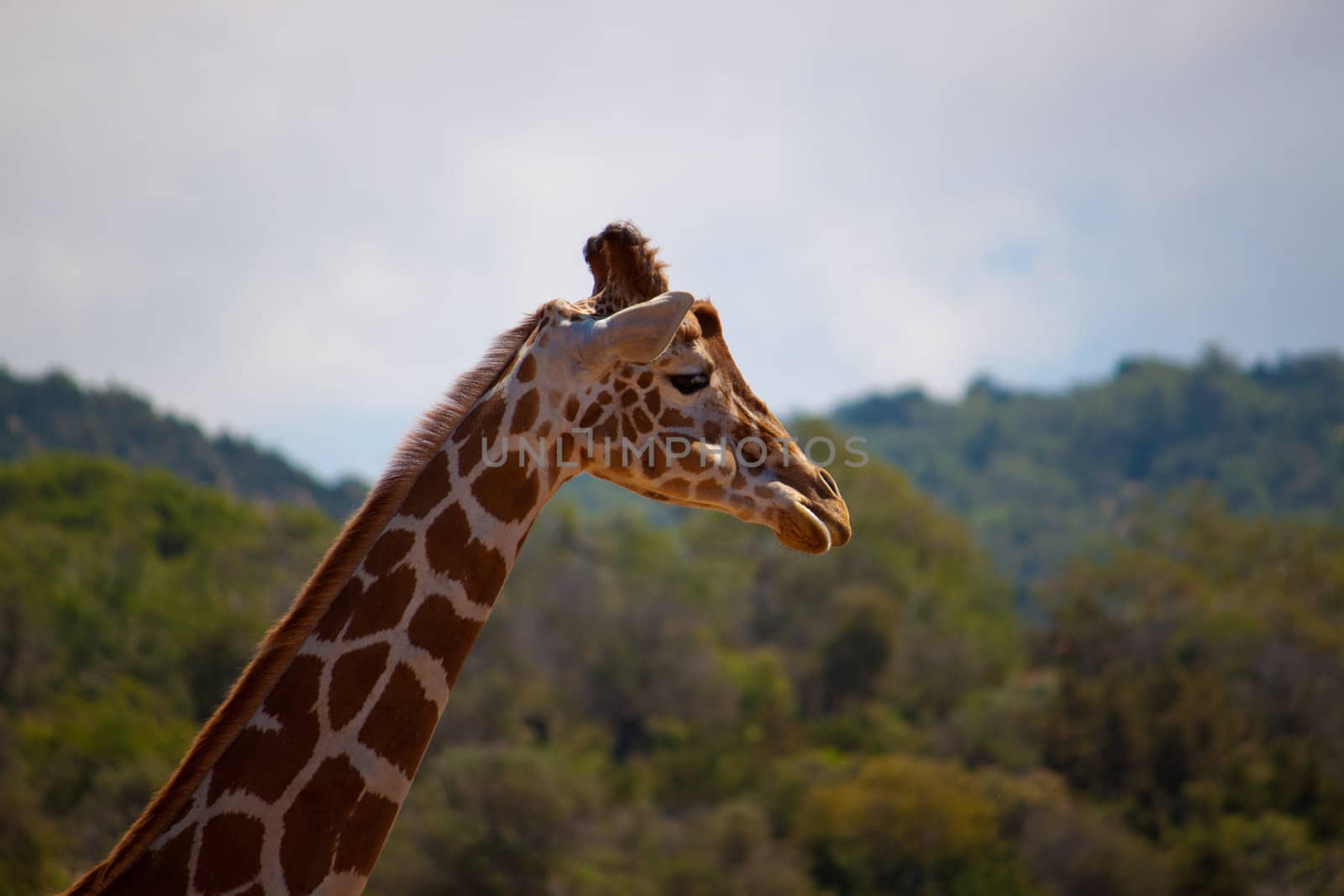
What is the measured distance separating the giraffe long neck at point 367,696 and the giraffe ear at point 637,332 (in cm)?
25

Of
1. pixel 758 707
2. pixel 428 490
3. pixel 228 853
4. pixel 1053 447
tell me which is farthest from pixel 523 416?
pixel 1053 447

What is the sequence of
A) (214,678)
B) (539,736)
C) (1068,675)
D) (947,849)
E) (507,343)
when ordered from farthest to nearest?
1. (539,736)
2. (1068,675)
3. (214,678)
4. (947,849)
5. (507,343)

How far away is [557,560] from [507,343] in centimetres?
5121

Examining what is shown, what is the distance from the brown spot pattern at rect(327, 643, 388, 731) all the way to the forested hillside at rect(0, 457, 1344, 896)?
22.3m

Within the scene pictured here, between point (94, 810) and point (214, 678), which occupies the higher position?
point (214, 678)

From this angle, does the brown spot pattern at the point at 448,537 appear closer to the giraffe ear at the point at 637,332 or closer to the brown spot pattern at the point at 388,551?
the brown spot pattern at the point at 388,551

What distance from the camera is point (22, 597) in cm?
3825

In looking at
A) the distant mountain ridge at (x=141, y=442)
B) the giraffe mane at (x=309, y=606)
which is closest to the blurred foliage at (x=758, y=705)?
the distant mountain ridge at (x=141, y=442)

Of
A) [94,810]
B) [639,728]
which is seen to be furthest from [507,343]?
[639,728]

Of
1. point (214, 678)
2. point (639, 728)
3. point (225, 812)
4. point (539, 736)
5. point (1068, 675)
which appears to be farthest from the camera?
point (639, 728)

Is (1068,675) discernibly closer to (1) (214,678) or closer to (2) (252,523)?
(1) (214,678)

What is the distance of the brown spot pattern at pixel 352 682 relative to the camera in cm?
353

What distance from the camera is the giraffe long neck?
3357mm

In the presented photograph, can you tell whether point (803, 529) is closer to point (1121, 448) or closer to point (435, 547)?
point (435, 547)
